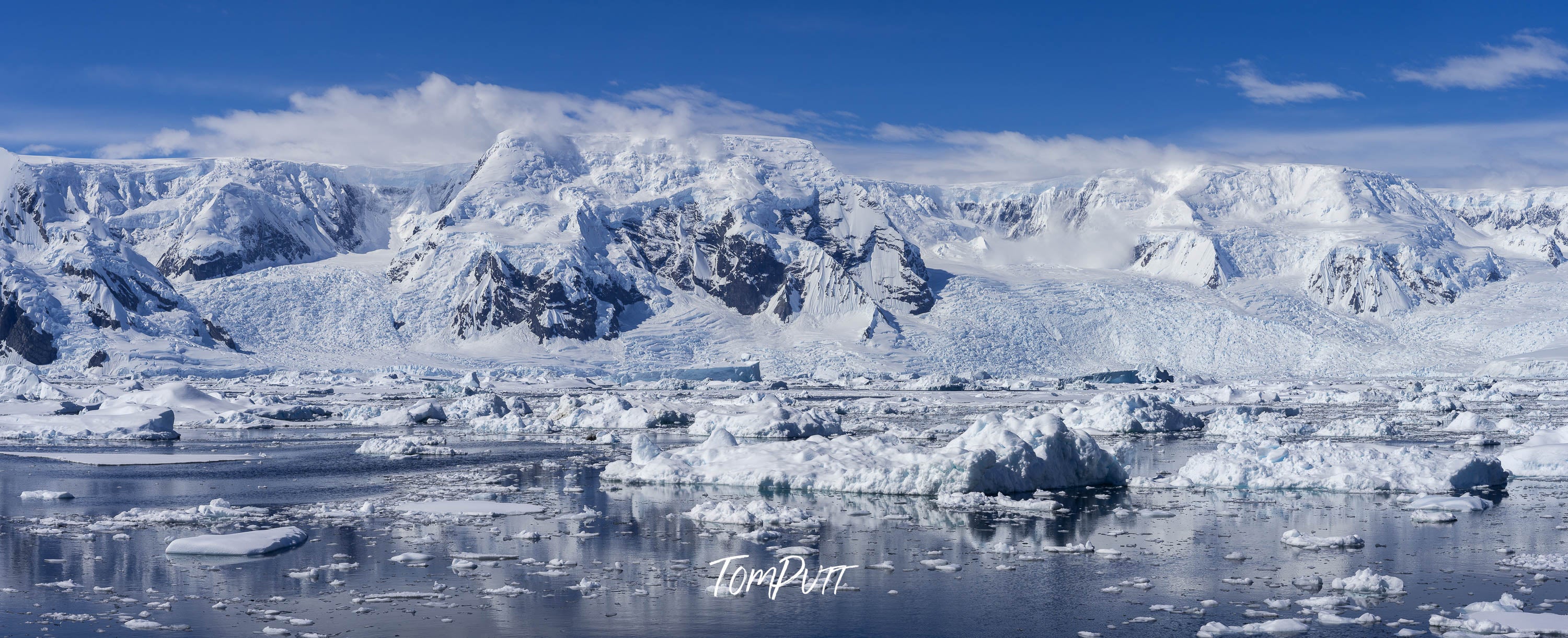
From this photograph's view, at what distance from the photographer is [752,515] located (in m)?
21.5

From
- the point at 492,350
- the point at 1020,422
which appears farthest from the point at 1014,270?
the point at 1020,422

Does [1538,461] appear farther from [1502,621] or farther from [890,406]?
[890,406]

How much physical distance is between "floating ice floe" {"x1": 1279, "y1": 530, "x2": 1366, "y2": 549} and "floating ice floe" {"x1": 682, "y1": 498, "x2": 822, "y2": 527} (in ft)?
24.8

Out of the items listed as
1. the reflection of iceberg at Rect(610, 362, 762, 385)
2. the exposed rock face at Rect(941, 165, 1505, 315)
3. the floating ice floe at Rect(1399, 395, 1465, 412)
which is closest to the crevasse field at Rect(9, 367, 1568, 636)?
the floating ice floe at Rect(1399, 395, 1465, 412)

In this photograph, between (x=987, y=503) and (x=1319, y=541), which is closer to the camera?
(x=1319, y=541)

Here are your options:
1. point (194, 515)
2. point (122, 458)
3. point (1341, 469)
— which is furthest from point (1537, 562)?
point (122, 458)

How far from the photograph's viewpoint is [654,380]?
315 feet

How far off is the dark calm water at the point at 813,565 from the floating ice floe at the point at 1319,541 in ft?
0.86

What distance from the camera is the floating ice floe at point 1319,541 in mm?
18812

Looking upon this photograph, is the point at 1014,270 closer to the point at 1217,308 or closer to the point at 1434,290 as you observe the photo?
the point at 1217,308

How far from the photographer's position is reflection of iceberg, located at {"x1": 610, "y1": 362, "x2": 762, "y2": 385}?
3524 inches

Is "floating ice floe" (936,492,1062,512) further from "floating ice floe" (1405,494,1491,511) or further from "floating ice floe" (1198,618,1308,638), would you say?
"floating ice floe" (1198,618,1308,638)

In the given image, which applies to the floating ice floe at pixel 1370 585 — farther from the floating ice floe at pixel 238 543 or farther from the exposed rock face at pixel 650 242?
the exposed rock face at pixel 650 242

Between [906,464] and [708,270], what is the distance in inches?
3981
